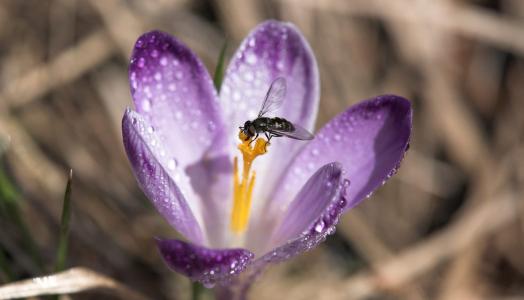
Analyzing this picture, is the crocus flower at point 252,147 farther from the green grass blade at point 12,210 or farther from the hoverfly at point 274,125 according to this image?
the green grass blade at point 12,210

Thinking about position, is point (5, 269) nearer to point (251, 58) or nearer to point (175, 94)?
point (175, 94)

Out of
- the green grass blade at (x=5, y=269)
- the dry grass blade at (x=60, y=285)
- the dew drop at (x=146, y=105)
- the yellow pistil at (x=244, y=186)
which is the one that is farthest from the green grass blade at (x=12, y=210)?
the yellow pistil at (x=244, y=186)

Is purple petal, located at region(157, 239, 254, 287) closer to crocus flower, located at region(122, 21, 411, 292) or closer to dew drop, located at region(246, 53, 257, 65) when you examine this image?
crocus flower, located at region(122, 21, 411, 292)

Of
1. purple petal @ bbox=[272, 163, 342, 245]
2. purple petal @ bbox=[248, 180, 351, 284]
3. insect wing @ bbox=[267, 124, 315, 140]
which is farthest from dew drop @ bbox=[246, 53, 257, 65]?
purple petal @ bbox=[248, 180, 351, 284]

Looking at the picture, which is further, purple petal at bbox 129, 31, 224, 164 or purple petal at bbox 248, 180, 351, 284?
purple petal at bbox 129, 31, 224, 164

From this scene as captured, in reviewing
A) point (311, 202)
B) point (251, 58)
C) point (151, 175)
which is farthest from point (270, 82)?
point (151, 175)

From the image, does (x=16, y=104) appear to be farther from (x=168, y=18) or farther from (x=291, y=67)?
(x=291, y=67)
